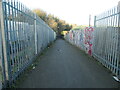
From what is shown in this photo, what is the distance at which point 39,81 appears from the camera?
407cm

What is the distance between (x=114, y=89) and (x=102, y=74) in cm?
132

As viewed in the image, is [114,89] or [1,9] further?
[114,89]

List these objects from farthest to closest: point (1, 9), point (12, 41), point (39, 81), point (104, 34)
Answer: point (104, 34) < point (39, 81) < point (12, 41) < point (1, 9)

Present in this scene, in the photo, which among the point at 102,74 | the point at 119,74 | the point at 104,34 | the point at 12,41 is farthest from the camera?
the point at 104,34

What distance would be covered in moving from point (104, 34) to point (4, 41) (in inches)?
194

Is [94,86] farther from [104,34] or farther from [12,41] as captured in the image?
[104,34]

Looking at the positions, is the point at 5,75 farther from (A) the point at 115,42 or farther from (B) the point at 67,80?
(A) the point at 115,42

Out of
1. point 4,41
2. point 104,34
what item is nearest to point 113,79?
point 104,34

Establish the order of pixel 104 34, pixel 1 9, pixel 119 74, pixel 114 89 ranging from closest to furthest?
pixel 1 9 → pixel 114 89 → pixel 119 74 → pixel 104 34

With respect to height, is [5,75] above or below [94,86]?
above

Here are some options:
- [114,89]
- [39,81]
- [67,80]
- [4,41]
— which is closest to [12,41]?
[4,41]

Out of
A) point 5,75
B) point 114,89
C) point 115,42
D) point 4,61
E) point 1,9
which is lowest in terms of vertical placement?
point 114,89

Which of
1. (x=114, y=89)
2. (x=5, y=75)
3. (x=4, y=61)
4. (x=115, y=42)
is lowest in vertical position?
(x=114, y=89)

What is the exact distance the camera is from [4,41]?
3.30 m
